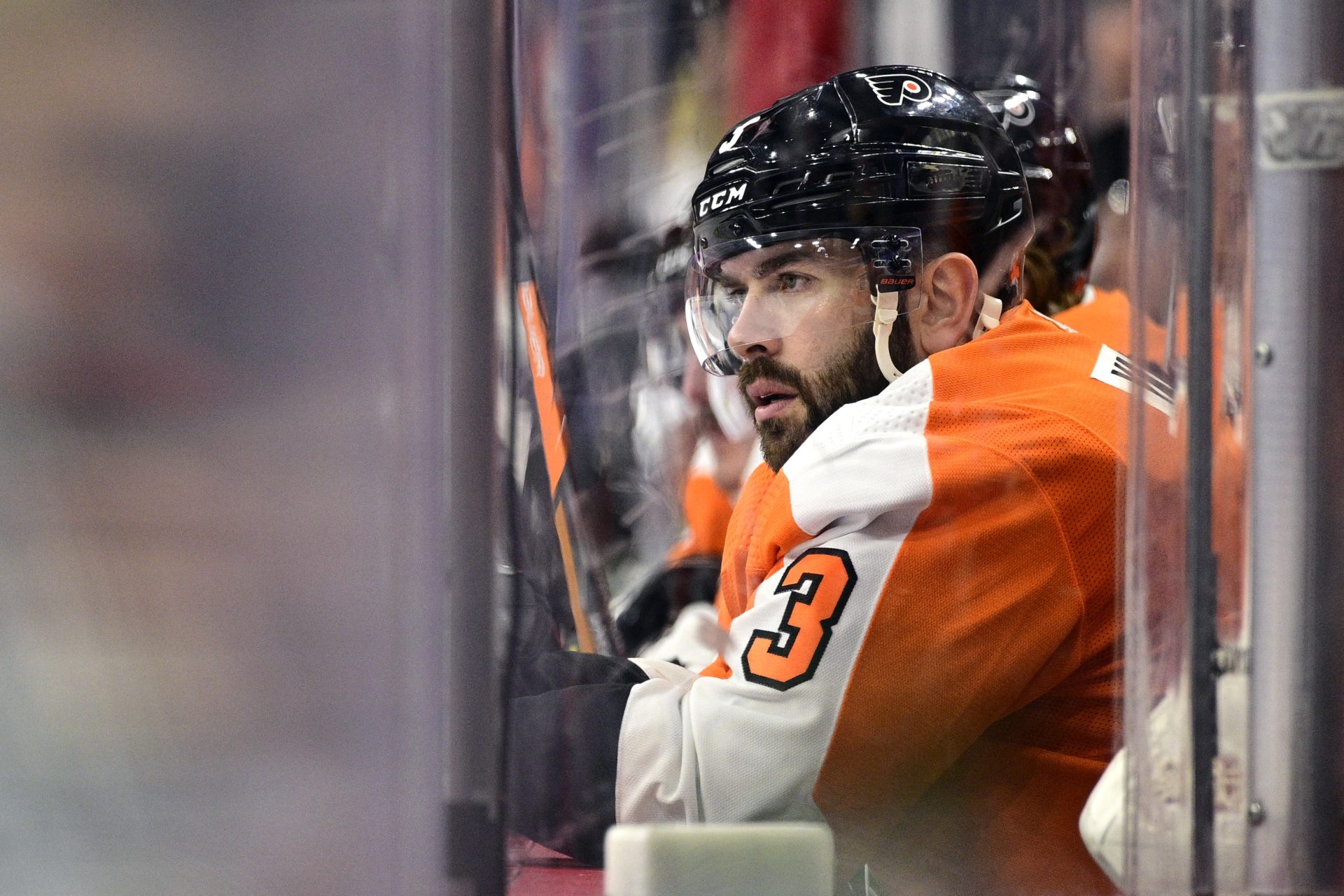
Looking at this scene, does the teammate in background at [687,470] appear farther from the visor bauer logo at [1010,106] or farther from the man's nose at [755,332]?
the visor bauer logo at [1010,106]

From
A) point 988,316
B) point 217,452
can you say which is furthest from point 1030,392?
point 217,452

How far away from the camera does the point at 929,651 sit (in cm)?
65

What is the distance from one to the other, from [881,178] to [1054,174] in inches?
5.6

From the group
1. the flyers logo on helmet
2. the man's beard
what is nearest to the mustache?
the man's beard

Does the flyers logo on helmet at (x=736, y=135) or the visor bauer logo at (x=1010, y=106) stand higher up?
the visor bauer logo at (x=1010, y=106)

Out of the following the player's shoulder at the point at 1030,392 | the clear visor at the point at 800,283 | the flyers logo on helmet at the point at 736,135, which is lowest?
the player's shoulder at the point at 1030,392

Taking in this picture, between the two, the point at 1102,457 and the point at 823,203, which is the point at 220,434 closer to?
the point at 823,203

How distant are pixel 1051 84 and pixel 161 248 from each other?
1.72 feet

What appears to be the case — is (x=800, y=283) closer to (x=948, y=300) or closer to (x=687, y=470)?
(x=948, y=300)

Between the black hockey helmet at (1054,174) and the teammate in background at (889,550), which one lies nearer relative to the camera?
the teammate in background at (889,550)

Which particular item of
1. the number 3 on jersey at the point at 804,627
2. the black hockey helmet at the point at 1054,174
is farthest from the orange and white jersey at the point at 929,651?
the black hockey helmet at the point at 1054,174

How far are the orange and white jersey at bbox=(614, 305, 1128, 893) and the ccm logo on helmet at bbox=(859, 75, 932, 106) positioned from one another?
0.41 ft

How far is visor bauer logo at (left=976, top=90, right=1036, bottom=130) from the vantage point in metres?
0.77

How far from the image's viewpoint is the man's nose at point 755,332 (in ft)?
2.37
